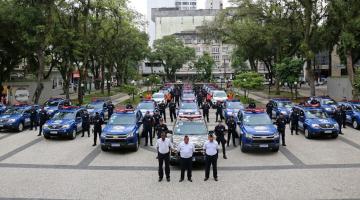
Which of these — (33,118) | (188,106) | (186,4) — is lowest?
(33,118)

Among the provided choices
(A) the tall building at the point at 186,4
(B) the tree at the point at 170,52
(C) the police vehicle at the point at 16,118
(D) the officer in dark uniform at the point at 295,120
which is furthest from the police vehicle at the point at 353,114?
(A) the tall building at the point at 186,4

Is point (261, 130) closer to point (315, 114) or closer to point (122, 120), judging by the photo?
point (315, 114)

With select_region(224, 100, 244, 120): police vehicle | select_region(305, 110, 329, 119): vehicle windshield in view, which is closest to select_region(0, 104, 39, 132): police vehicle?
select_region(224, 100, 244, 120): police vehicle

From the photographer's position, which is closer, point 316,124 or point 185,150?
point 185,150

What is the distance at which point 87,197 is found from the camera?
11.4 meters

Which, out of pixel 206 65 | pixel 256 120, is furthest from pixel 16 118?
pixel 206 65

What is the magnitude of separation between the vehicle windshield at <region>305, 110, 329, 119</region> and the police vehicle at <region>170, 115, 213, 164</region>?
6.90m

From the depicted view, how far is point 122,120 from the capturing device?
18.7 m

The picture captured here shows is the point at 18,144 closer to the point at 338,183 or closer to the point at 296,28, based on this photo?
the point at 338,183

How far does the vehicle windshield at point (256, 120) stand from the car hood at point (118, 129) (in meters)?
5.02

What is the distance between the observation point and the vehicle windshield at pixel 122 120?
1847cm

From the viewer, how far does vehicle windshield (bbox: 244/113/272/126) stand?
1782 centimetres

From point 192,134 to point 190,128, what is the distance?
49 cm

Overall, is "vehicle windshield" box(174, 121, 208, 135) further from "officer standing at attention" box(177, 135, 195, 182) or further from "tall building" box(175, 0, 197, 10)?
"tall building" box(175, 0, 197, 10)
